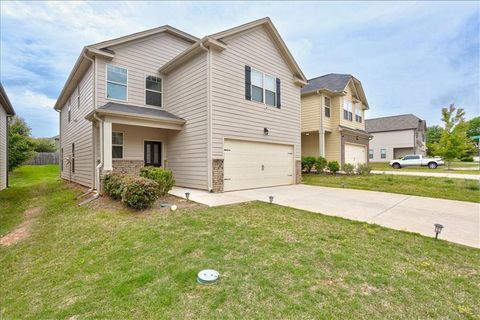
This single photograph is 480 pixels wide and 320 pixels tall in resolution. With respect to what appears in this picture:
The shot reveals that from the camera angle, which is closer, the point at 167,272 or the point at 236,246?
the point at 167,272

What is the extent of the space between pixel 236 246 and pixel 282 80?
9.84 m

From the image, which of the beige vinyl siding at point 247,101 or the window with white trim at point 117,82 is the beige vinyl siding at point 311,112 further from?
the window with white trim at point 117,82

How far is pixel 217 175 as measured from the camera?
8992 mm

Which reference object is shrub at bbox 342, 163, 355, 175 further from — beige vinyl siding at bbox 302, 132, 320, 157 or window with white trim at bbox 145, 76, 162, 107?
window with white trim at bbox 145, 76, 162, 107

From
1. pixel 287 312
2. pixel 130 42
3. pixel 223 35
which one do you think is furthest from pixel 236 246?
pixel 130 42

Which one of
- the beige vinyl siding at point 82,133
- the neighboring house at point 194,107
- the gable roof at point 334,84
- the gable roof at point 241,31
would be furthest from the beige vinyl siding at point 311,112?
the beige vinyl siding at point 82,133

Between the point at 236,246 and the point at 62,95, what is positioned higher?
the point at 62,95

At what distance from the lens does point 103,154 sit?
8.42 meters

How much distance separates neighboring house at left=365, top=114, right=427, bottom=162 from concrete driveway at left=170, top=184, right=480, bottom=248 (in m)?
29.6

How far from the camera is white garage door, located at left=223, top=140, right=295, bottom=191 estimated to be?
31.4ft

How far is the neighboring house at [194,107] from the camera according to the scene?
29.8ft

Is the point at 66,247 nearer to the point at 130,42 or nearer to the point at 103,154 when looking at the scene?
the point at 103,154

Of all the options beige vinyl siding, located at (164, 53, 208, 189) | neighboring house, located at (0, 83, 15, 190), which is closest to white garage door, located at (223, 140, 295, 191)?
beige vinyl siding, located at (164, 53, 208, 189)

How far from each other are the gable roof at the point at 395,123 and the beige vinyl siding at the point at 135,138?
3414 cm
